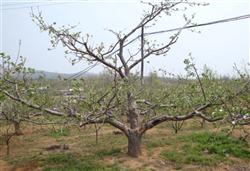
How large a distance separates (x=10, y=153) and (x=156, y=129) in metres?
4.98

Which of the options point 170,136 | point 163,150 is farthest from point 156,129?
point 163,150

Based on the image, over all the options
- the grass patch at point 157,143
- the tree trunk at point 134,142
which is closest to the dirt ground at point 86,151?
the tree trunk at point 134,142

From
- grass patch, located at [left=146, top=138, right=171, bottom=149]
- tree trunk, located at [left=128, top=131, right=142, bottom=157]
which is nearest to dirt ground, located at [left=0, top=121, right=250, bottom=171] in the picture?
tree trunk, located at [left=128, top=131, right=142, bottom=157]

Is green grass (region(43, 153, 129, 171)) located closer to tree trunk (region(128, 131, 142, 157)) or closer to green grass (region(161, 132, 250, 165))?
tree trunk (region(128, 131, 142, 157))

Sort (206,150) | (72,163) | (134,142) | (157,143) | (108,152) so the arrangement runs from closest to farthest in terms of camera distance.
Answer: (72,163) < (134,142) < (108,152) < (206,150) < (157,143)

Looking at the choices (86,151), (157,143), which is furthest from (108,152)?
(157,143)

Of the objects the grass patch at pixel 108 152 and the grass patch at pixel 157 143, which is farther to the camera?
the grass patch at pixel 157 143

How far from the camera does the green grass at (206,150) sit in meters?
9.43

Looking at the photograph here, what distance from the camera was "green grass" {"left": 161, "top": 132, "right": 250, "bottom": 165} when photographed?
9.43m

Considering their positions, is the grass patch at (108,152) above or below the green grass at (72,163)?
above

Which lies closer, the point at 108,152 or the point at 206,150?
the point at 108,152

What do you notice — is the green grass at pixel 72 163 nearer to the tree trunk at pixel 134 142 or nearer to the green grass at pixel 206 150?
the tree trunk at pixel 134 142

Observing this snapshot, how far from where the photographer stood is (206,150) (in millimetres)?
10164

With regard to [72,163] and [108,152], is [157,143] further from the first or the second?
[72,163]
